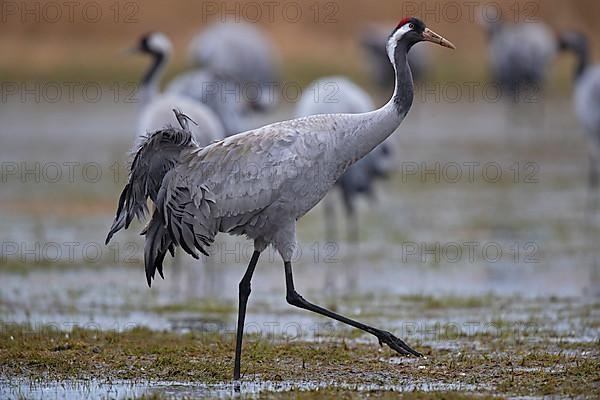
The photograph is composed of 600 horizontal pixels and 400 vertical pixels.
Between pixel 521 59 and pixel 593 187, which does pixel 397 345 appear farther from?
pixel 521 59

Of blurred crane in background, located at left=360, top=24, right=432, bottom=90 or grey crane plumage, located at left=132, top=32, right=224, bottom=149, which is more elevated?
blurred crane in background, located at left=360, top=24, right=432, bottom=90

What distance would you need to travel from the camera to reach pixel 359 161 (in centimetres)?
1291

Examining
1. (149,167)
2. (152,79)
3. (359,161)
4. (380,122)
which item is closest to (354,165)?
(359,161)

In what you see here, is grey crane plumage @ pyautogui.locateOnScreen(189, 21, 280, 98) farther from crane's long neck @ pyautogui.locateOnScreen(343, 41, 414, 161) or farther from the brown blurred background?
crane's long neck @ pyautogui.locateOnScreen(343, 41, 414, 161)

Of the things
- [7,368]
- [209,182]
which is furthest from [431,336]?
[7,368]

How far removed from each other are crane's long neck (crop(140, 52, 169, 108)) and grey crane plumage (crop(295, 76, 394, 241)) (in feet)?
5.78

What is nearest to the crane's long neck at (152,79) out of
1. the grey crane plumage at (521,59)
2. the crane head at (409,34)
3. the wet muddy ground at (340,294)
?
the wet muddy ground at (340,294)

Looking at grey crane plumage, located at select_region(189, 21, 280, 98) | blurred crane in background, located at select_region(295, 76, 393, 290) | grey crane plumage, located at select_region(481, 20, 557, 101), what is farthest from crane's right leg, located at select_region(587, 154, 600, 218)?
grey crane plumage, located at select_region(481, 20, 557, 101)

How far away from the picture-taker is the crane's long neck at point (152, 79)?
533 inches

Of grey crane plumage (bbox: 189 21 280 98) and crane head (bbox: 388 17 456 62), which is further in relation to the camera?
grey crane plumage (bbox: 189 21 280 98)

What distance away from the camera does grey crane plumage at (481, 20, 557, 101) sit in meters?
25.9

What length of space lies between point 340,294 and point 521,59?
16.8 meters

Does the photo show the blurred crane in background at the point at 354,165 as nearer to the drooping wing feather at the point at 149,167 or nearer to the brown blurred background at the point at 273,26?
the drooping wing feather at the point at 149,167

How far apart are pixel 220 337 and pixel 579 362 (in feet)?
8.25
